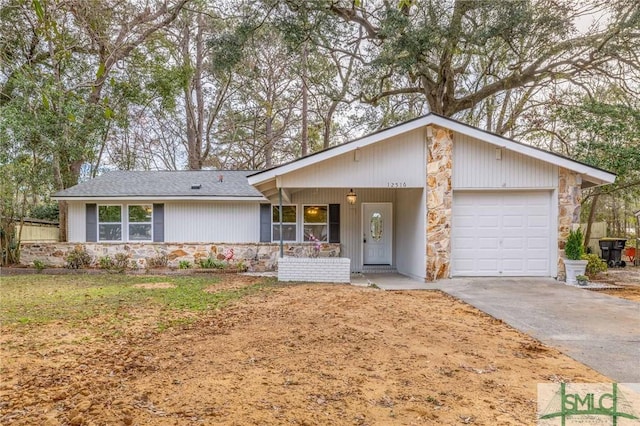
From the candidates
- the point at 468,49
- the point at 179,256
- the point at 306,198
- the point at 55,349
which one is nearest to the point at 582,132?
the point at 468,49

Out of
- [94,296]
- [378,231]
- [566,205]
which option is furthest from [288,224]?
[566,205]

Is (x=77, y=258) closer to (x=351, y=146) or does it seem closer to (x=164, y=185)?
(x=164, y=185)

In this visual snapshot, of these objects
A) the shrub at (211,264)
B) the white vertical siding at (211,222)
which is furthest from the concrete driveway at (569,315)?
the white vertical siding at (211,222)

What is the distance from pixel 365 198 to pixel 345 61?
7638 millimetres

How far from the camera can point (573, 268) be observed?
29.1 feet

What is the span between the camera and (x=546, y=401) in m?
3.09

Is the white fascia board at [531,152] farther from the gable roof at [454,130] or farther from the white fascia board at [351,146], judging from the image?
the white fascia board at [351,146]

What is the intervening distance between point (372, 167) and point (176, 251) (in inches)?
261

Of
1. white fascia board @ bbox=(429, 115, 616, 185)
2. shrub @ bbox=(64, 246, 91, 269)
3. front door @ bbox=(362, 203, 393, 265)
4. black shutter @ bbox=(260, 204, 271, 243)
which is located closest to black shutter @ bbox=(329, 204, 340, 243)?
front door @ bbox=(362, 203, 393, 265)

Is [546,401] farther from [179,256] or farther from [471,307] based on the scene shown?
[179,256]

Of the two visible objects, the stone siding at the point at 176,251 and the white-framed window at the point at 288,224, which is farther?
the white-framed window at the point at 288,224

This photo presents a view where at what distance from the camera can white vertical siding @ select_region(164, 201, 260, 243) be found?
12.8m

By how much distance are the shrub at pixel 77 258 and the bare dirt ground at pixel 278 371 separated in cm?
726

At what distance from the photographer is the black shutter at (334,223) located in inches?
496
